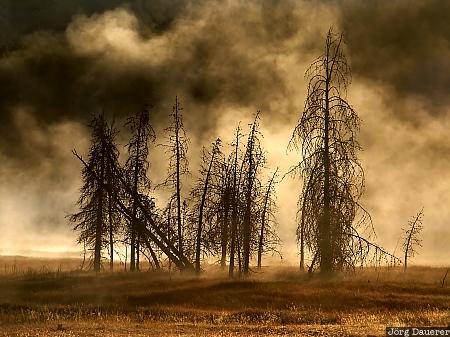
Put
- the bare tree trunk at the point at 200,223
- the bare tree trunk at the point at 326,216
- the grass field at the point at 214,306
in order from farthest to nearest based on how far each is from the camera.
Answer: the bare tree trunk at the point at 200,223 → the bare tree trunk at the point at 326,216 → the grass field at the point at 214,306

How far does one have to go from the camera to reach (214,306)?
29.5 m

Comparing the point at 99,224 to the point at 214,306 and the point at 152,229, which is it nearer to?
the point at 152,229

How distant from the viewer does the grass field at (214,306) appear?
22453mm

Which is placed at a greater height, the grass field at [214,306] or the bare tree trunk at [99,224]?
the bare tree trunk at [99,224]

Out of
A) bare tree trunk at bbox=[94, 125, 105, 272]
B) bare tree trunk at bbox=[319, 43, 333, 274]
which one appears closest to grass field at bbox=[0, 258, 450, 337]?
bare tree trunk at bbox=[319, 43, 333, 274]

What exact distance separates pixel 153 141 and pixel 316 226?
16150 millimetres

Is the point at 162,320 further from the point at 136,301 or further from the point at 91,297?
the point at 91,297

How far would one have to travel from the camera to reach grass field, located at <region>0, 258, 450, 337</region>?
22.5 meters

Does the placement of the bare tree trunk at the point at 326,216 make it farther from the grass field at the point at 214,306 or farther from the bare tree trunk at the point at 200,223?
the bare tree trunk at the point at 200,223

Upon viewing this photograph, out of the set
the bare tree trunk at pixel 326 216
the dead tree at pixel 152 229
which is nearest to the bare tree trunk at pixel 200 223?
the dead tree at pixel 152 229

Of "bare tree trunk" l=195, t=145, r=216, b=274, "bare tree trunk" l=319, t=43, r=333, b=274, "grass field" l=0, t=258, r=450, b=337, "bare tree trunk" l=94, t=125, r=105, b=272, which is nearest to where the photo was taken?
"grass field" l=0, t=258, r=450, b=337

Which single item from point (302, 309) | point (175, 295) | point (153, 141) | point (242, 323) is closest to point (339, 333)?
point (242, 323)

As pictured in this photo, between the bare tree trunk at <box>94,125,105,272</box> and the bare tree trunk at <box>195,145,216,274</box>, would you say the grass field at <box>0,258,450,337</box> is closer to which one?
the bare tree trunk at <box>195,145,216,274</box>

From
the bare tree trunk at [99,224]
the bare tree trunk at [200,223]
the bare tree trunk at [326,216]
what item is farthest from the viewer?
the bare tree trunk at [99,224]
